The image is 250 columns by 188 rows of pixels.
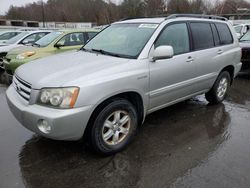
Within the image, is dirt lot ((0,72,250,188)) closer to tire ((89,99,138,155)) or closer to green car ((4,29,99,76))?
tire ((89,99,138,155))

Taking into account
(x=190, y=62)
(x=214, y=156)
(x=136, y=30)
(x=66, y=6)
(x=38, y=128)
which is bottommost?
(x=214, y=156)

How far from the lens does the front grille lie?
312 centimetres

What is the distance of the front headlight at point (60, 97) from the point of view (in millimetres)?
2830

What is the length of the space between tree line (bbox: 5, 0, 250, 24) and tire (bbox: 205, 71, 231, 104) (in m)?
44.8

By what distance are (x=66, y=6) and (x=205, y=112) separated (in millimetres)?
73632

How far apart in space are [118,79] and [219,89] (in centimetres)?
298

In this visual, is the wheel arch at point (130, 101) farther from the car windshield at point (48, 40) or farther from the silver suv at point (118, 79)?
the car windshield at point (48, 40)

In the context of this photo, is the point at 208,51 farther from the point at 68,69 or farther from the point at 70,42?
the point at 70,42

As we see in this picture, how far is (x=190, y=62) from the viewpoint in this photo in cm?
421

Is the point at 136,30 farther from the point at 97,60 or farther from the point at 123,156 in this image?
the point at 123,156

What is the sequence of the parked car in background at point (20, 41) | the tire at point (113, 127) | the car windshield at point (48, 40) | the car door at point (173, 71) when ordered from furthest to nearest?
the parked car in background at point (20, 41)
the car windshield at point (48, 40)
the car door at point (173, 71)
the tire at point (113, 127)

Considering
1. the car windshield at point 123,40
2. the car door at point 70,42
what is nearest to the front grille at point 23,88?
the car windshield at point 123,40

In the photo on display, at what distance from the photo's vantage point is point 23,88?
324 centimetres

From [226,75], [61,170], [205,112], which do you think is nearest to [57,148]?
[61,170]
